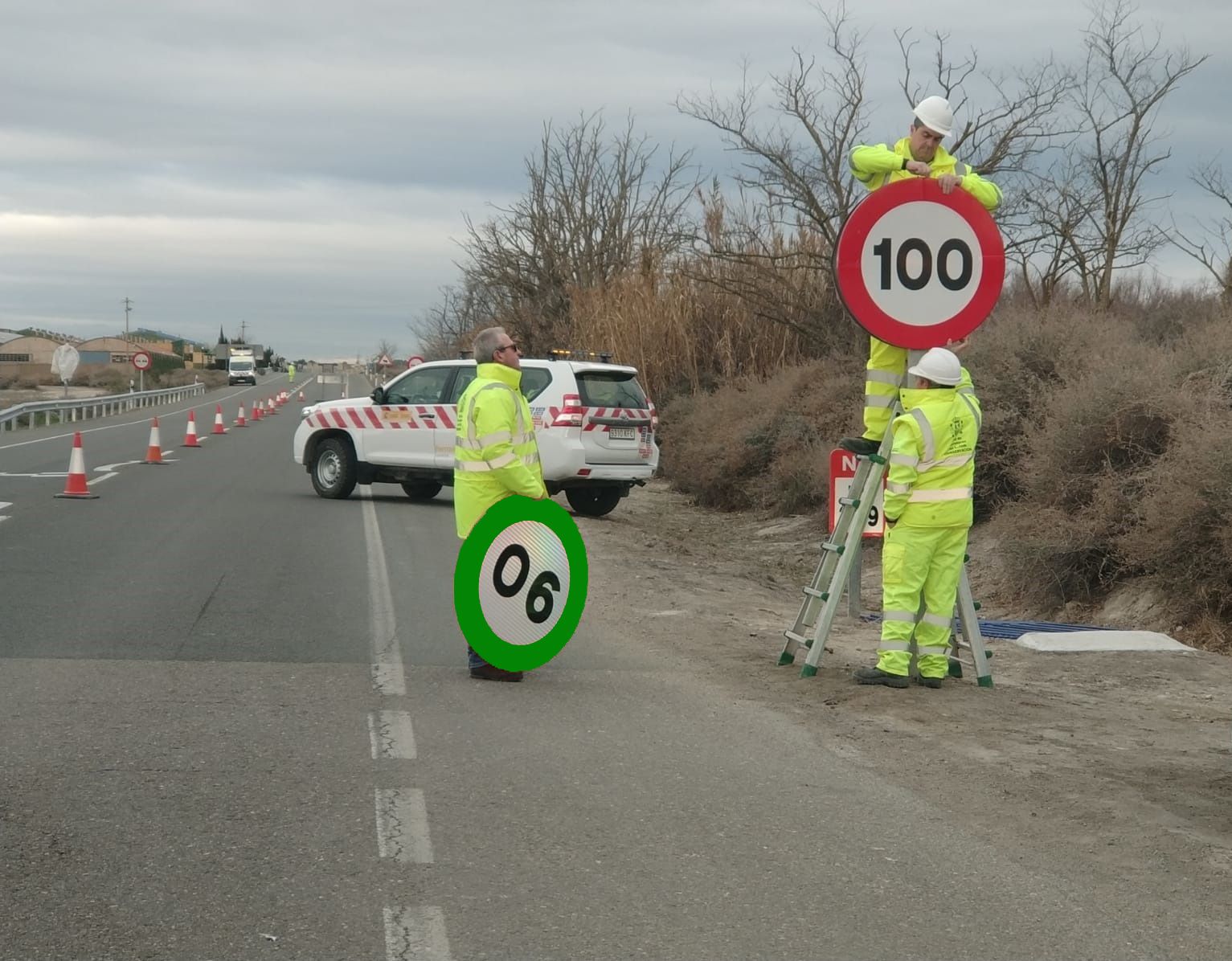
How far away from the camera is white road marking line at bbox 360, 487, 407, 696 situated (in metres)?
8.36

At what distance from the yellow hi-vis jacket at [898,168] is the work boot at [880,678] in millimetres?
2651

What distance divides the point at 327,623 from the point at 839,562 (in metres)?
3.65

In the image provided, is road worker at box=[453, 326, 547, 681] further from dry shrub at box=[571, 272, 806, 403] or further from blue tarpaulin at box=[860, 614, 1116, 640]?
dry shrub at box=[571, 272, 806, 403]

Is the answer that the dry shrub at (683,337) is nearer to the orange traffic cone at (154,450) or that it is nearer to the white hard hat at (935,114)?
the orange traffic cone at (154,450)

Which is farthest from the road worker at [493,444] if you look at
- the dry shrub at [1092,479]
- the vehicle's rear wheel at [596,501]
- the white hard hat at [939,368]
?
the vehicle's rear wheel at [596,501]

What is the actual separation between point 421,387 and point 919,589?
1283 centimetres

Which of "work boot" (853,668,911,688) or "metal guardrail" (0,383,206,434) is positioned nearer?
"work boot" (853,668,911,688)

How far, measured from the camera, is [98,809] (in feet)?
18.4

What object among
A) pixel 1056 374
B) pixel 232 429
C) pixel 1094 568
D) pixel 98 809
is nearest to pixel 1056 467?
pixel 1094 568

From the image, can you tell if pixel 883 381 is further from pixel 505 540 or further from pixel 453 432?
pixel 453 432

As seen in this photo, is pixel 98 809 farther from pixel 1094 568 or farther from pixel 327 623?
pixel 1094 568

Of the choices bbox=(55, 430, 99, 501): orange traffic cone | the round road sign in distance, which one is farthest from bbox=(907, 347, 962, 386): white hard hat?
bbox=(55, 430, 99, 501): orange traffic cone

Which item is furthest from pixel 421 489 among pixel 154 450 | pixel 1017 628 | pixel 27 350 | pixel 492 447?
pixel 27 350

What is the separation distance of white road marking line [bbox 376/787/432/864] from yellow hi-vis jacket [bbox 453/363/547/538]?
9.20 feet
